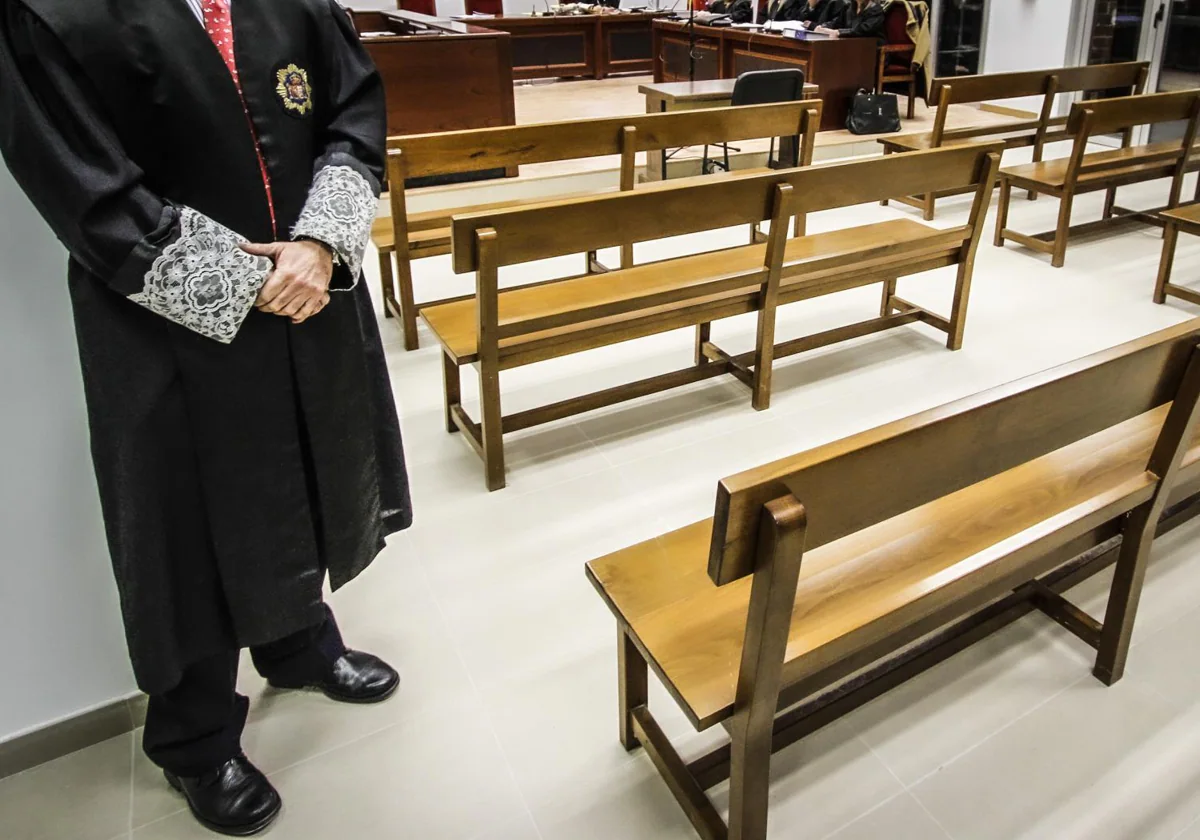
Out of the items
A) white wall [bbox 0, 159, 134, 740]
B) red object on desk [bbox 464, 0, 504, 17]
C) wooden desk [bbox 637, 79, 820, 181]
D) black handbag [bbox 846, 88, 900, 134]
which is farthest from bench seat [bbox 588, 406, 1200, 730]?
red object on desk [bbox 464, 0, 504, 17]

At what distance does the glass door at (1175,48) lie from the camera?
6.26m

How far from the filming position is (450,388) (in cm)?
267

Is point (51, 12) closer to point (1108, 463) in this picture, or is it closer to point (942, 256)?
point (1108, 463)

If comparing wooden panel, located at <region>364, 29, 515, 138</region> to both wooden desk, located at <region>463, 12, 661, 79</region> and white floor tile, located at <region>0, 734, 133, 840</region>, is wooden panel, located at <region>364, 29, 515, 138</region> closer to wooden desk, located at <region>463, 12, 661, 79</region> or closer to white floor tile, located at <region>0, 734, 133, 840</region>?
wooden desk, located at <region>463, 12, 661, 79</region>

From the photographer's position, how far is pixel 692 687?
124 cm

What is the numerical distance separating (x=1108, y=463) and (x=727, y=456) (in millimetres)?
1074

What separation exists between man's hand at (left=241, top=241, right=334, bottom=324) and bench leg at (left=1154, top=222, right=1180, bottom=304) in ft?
11.4

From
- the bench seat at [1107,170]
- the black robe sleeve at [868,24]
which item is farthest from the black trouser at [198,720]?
the black robe sleeve at [868,24]

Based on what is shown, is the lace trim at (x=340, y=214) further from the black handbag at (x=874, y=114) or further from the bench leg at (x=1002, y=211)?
the black handbag at (x=874, y=114)

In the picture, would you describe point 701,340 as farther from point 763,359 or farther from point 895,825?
point 895,825

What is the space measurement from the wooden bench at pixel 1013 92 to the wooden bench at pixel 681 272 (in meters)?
1.80

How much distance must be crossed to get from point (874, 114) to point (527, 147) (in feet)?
13.0

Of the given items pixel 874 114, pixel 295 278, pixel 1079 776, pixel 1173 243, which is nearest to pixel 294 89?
pixel 295 278

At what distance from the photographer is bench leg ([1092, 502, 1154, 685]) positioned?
1609mm
